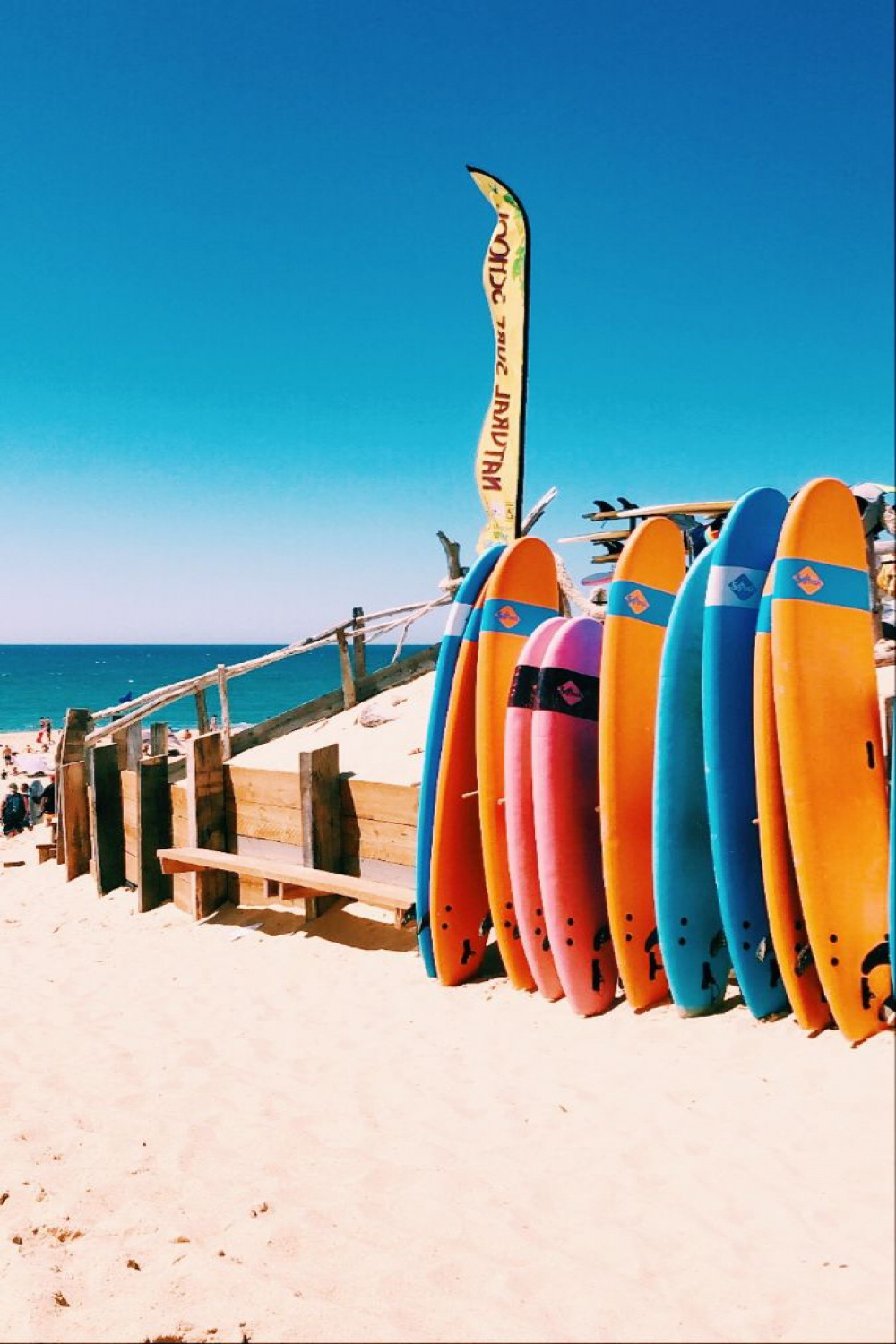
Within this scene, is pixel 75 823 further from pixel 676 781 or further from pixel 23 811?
pixel 676 781

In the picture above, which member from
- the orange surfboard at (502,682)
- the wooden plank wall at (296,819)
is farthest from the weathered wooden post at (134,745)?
the orange surfboard at (502,682)

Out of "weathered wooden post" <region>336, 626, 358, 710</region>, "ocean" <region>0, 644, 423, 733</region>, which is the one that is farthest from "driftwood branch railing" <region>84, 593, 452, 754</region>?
"ocean" <region>0, 644, 423, 733</region>

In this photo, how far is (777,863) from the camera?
2.75 metres

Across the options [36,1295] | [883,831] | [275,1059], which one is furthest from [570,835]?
[36,1295]

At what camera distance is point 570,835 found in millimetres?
3496

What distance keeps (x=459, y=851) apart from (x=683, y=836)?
119cm

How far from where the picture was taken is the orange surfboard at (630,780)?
3.29 m

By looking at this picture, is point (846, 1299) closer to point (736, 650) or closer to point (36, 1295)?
point (36, 1295)

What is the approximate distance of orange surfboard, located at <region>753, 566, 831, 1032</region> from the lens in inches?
105

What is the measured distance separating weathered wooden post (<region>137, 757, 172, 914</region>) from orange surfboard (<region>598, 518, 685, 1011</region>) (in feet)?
12.1

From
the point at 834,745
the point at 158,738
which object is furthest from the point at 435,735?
the point at 158,738

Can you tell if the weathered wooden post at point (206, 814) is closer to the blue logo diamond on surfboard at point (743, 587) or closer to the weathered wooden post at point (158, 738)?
the weathered wooden post at point (158, 738)

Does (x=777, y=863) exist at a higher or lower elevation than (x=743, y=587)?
lower

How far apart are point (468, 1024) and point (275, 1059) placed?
0.77 metres
